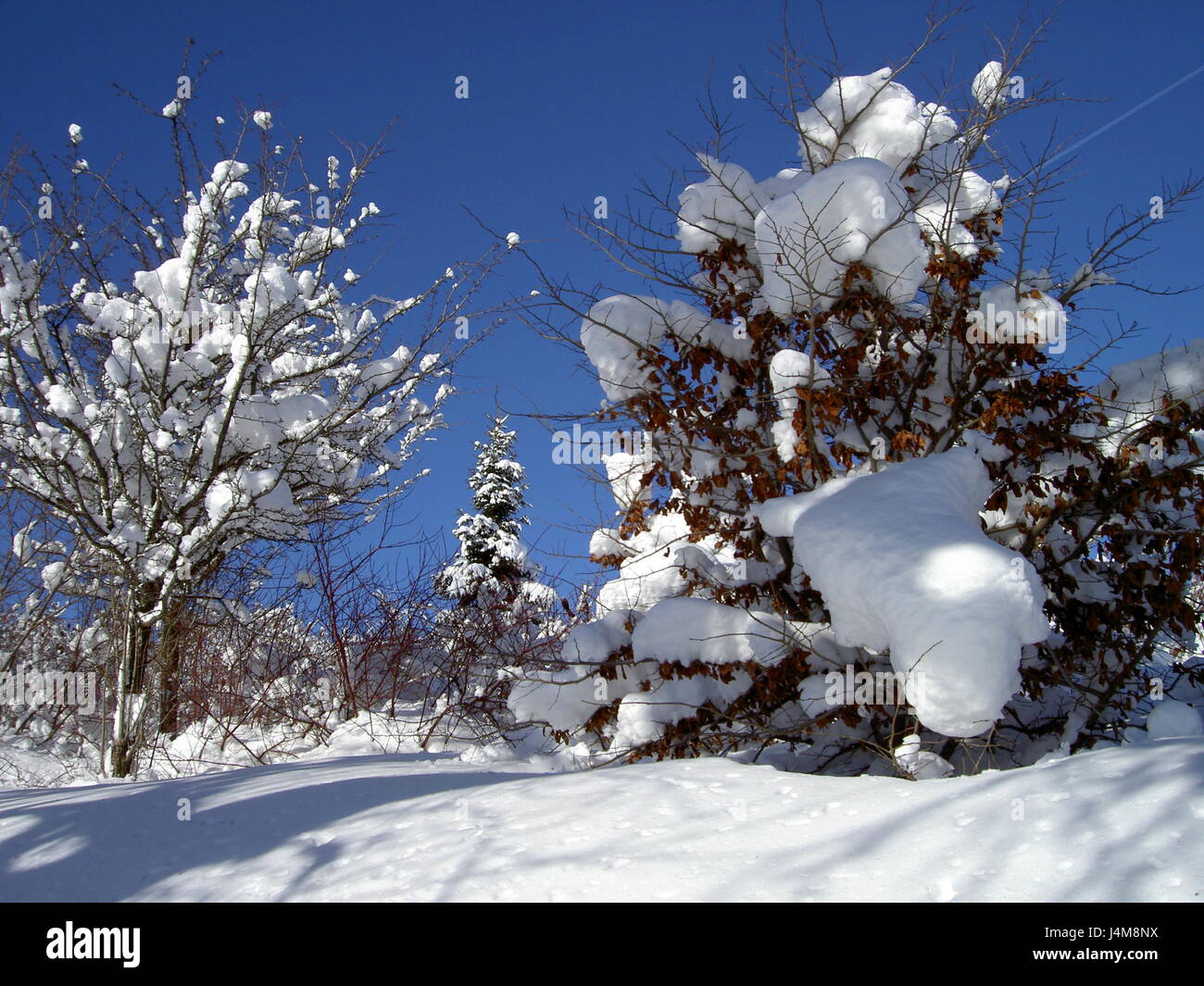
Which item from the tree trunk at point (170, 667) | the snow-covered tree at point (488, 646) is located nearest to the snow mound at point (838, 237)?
the snow-covered tree at point (488, 646)

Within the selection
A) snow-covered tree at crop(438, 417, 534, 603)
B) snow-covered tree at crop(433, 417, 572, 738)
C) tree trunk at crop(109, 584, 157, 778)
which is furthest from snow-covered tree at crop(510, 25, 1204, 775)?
snow-covered tree at crop(438, 417, 534, 603)

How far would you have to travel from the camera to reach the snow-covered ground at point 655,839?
7.37 feet

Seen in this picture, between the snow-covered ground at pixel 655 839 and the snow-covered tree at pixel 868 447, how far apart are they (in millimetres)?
1205

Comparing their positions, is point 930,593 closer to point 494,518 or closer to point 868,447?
point 868,447

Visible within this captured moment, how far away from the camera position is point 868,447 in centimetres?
486

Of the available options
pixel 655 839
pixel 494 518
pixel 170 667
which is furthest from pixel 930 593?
pixel 494 518

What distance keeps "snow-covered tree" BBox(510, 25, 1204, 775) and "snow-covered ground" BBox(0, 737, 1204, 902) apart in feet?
3.95

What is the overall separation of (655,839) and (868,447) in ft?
9.40

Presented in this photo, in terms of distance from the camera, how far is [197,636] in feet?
26.8

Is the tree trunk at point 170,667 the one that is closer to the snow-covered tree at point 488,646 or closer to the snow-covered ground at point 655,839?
the snow-covered tree at point 488,646

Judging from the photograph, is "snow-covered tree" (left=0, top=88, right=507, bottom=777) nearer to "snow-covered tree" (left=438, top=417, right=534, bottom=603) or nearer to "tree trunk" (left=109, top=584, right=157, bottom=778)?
"tree trunk" (left=109, top=584, right=157, bottom=778)

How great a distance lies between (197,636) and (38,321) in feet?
10.1
